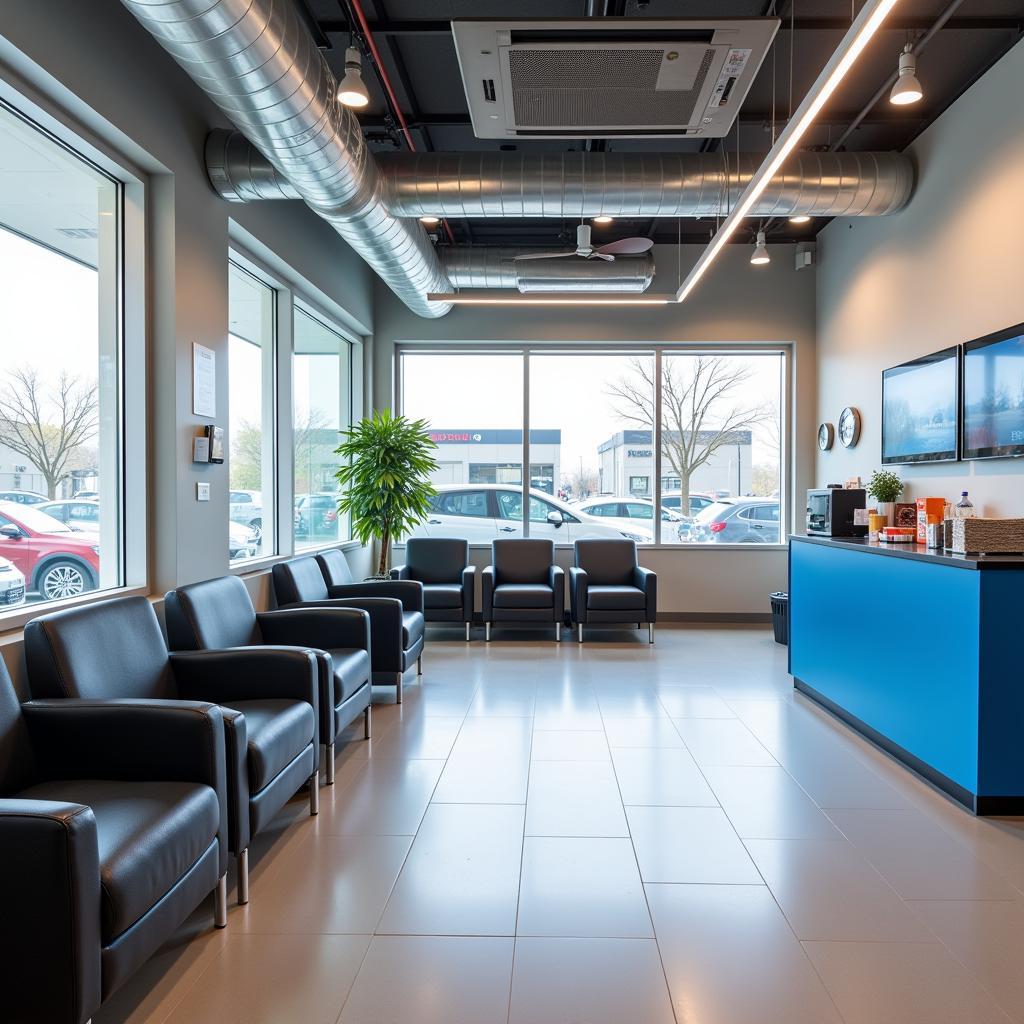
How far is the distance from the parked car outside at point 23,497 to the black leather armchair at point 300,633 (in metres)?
0.62

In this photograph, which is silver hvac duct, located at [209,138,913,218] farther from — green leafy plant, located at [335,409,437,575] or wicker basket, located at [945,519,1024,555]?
wicker basket, located at [945,519,1024,555]

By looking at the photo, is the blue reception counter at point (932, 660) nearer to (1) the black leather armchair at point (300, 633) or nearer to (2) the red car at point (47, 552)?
(1) the black leather armchair at point (300, 633)

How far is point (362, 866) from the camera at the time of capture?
2.65 m

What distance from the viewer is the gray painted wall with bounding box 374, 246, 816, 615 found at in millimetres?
7621

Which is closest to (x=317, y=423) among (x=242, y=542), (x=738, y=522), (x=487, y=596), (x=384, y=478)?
(x=384, y=478)

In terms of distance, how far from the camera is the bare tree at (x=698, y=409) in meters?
7.90

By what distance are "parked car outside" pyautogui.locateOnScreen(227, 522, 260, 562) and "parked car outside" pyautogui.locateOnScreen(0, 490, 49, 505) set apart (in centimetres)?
161

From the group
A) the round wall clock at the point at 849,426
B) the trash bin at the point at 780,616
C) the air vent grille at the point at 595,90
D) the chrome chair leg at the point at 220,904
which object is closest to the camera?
the chrome chair leg at the point at 220,904

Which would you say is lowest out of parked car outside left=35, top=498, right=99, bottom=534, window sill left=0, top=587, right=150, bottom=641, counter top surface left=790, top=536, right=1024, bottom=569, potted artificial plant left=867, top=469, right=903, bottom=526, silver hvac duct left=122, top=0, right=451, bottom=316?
window sill left=0, top=587, right=150, bottom=641

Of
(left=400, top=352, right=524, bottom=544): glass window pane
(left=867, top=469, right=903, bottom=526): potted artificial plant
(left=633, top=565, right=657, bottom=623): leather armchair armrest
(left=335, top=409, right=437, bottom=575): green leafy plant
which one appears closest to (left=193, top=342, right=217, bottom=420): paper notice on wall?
(left=335, top=409, right=437, bottom=575): green leafy plant

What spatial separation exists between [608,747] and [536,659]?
2225 mm

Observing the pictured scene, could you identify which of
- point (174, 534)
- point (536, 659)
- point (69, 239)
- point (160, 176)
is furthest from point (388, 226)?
point (536, 659)

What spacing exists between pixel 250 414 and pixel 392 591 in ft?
5.15

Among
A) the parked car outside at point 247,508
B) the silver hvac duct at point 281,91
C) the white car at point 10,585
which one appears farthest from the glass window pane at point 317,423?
the white car at point 10,585
